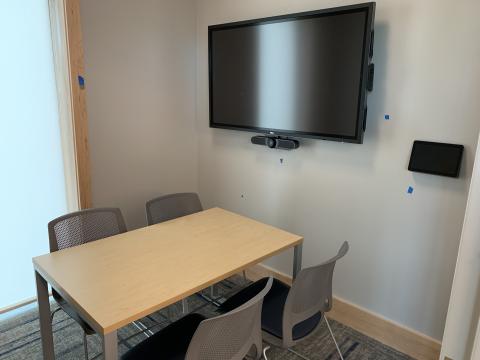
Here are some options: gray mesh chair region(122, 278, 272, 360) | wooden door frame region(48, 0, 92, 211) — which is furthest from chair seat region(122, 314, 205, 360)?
wooden door frame region(48, 0, 92, 211)

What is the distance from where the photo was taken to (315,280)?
1710mm

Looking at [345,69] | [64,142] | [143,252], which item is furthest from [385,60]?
[64,142]

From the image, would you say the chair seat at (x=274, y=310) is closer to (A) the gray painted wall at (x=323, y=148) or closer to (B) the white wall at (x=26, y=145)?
(A) the gray painted wall at (x=323, y=148)

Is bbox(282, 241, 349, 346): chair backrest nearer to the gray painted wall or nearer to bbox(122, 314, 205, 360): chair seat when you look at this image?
bbox(122, 314, 205, 360): chair seat

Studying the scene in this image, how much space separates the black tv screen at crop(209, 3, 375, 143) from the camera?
2.22 metres

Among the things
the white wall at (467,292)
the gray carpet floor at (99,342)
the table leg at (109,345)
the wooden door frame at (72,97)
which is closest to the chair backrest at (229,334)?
the table leg at (109,345)

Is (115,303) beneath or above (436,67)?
beneath

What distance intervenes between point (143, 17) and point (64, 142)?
1.21 metres

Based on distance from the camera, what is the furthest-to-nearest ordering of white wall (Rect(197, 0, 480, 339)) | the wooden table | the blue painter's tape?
the blue painter's tape
white wall (Rect(197, 0, 480, 339))
the wooden table

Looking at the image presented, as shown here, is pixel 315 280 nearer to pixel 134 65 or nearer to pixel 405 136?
pixel 405 136

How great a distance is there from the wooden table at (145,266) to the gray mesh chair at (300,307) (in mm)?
303

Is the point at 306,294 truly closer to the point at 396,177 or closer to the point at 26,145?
the point at 396,177

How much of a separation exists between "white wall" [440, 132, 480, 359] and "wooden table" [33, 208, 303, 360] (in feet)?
2.77

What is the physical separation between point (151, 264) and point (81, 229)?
0.64 meters
